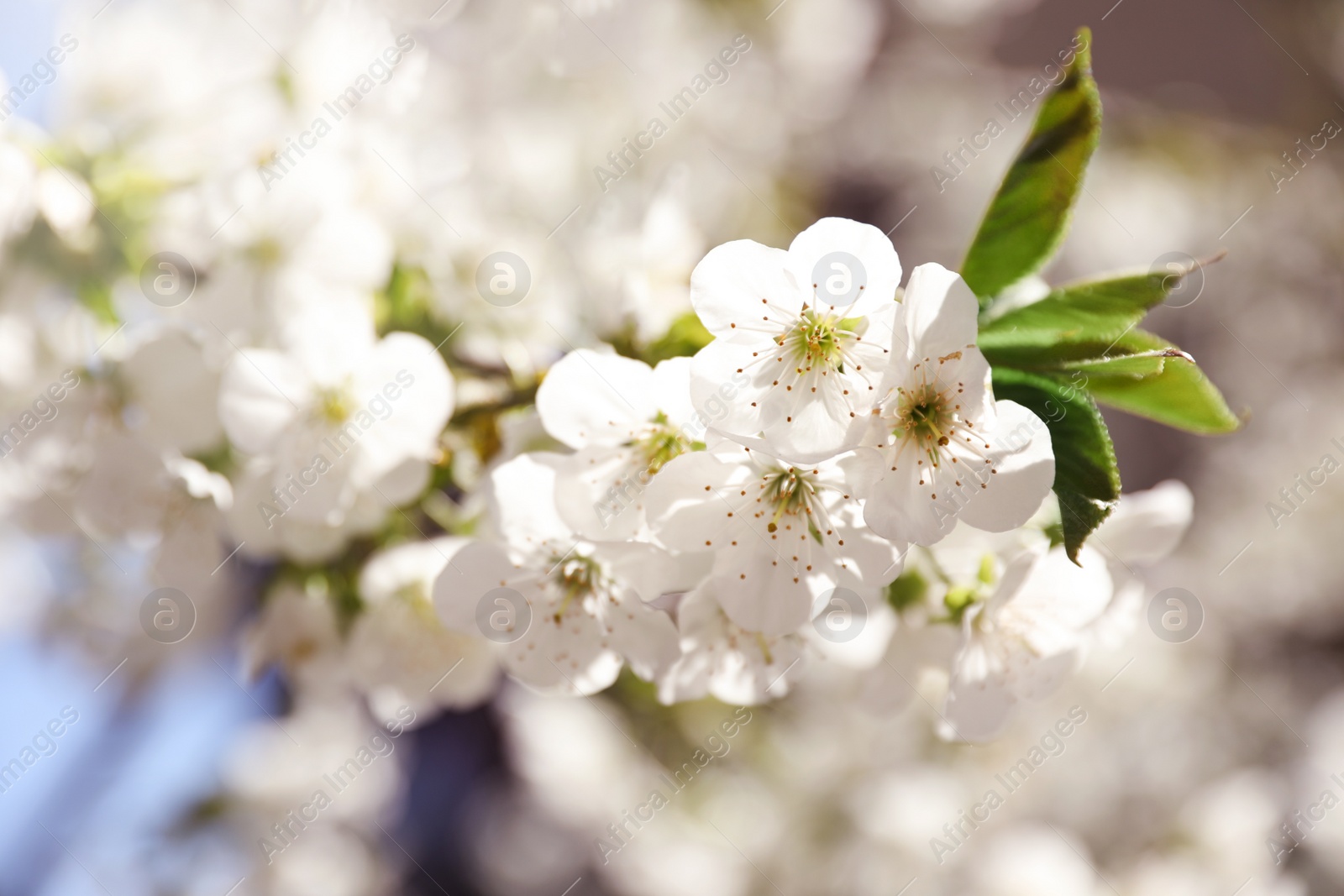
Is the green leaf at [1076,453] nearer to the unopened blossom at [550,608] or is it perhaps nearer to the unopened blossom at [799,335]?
the unopened blossom at [799,335]

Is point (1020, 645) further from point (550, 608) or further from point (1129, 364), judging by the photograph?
point (550, 608)

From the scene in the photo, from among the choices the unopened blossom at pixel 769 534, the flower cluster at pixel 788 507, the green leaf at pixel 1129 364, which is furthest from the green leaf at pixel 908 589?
the green leaf at pixel 1129 364

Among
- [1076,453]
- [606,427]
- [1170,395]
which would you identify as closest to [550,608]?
[606,427]

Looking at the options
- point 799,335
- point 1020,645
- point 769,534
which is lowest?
point 1020,645

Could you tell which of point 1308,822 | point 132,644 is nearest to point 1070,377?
point 132,644

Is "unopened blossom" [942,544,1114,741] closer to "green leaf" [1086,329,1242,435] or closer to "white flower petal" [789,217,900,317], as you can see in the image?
"green leaf" [1086,329,1242,435]

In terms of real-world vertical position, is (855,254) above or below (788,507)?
above
